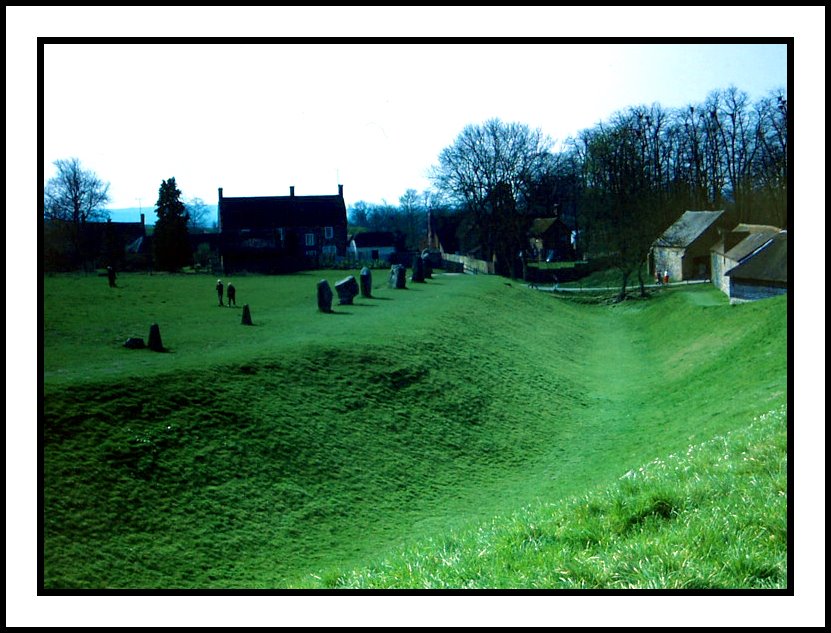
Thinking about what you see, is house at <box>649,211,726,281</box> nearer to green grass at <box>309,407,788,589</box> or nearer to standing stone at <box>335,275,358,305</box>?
green grass at <box>309,407,788,589</box>

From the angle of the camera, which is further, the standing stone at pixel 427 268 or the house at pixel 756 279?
the standing stone at pixel 427 268

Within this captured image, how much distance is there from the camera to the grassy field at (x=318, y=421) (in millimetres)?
10773

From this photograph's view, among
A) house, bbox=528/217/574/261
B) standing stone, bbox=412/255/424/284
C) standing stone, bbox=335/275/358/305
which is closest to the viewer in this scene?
house, bbox=528/217/574/261

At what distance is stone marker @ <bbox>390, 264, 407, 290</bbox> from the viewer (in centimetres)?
3656

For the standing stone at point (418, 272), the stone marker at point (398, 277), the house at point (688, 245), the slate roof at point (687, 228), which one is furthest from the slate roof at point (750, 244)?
the standing stone at point (418, 272)

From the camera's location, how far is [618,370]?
85.5ft

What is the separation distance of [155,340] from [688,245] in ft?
57.0

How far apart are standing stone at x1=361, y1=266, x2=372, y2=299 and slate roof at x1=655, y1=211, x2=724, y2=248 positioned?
11.6 m

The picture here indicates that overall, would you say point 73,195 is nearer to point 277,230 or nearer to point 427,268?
point 277,230

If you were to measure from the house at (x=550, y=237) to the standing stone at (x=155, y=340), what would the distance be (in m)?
11.9

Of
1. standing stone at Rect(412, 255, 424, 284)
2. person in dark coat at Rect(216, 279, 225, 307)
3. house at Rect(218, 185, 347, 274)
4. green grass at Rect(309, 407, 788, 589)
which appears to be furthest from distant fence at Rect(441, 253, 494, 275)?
green grass at Rect(309, 407, 788, 589)

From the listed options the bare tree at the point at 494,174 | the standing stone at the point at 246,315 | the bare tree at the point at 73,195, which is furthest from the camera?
the standing stone at the point at 246,315

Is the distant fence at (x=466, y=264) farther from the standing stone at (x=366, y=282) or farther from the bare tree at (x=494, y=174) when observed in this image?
the standing stone at (x=366, y=282)

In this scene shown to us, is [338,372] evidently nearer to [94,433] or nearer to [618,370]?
[94,433]
